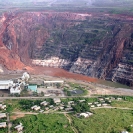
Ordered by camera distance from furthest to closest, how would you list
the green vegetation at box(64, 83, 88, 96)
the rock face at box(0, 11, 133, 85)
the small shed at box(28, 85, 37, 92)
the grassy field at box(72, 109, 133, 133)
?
1. the rock face at box(0, 11, 133, 85)
2. the small shed at box(28, 85, 37, 92)
3. the green vegetation at box(64, 83, 88, 96)
4. the grassy field at box(72, 109, 133, 133)

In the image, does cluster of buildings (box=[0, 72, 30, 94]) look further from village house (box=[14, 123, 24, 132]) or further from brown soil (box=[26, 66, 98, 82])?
village house (box=[14, 123, 24, 132])

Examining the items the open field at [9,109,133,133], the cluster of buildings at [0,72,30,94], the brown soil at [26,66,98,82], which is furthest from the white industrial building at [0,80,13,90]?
the brown soil at [26,66,98,82]

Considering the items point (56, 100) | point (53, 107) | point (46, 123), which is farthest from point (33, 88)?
point (46, 123)

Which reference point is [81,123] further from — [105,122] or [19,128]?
[19,128]

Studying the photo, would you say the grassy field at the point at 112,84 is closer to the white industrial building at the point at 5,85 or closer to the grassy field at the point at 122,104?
the grassy field at the point at 122,104

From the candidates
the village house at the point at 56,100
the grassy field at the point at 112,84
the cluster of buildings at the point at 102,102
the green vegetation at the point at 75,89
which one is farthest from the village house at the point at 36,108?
the grassy field at the point at 112,84

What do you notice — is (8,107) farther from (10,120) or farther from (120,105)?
(120,105)

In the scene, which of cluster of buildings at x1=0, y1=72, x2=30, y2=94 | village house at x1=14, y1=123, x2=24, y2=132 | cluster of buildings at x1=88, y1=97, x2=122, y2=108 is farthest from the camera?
cluster of buildings at x1=0, y1=72, x2=30, y2=94
